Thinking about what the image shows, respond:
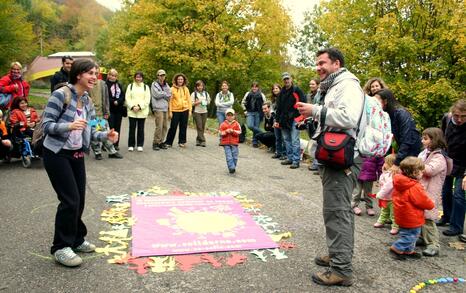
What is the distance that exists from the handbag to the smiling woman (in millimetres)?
2084

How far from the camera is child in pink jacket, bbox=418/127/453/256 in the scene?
14.4ft

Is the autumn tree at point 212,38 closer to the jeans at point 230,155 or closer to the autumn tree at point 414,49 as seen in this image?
the autumn tree at point 414,49

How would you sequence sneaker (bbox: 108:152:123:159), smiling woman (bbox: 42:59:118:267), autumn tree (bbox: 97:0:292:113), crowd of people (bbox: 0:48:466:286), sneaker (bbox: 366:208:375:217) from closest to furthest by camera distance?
crowd of people (bbox: 0:48:466:286) → smiling woman (bbox: 42:59:118:267) → sneaker (bbox: 366:208:375:217) → sneaker (bbox: 108:152:123:159) → autumn tree (bbox: 97:0:292:113)

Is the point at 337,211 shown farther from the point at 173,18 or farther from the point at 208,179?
the point at 173,18

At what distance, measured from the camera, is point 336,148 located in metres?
3.28

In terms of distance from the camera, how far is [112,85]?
912cm

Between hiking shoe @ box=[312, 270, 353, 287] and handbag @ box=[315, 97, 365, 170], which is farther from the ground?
handbag @ box=[315, 97, 365, 170]

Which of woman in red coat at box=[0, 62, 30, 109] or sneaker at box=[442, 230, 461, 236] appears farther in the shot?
woman in red coat at box=[0, 62, 30, 109]

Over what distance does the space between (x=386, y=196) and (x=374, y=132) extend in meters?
1.74

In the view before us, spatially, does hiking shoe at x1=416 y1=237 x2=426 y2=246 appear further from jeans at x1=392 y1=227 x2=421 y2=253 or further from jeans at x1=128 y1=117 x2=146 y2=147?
jeans at x1=128 y1=117 x2=146 y2=147

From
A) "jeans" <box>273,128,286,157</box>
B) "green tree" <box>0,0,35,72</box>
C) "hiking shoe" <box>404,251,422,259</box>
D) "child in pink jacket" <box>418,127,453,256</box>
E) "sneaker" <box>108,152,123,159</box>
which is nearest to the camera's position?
"hiking shoe" <box>404,251,422,259</box>

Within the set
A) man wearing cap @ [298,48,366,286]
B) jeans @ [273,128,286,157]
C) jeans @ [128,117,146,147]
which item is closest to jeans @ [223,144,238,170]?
jeans @ [273,128,286,157]

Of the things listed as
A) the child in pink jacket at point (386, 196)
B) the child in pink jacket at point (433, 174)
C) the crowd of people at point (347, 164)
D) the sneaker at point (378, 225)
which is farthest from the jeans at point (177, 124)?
the child in pink jacket at point (433, 174)

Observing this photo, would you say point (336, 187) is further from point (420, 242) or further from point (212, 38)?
point (212, 38)
